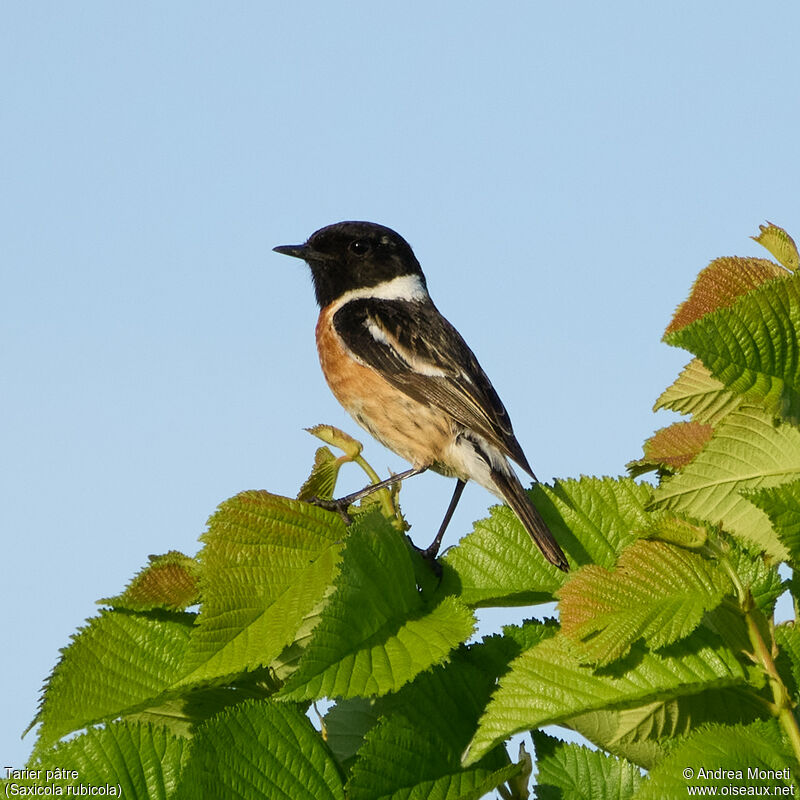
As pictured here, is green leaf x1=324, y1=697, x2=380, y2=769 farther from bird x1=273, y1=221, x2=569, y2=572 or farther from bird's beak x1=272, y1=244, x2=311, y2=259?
bird's beak x1=272, y1=244, x2=311, y2=259

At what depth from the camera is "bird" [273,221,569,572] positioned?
5.77 m

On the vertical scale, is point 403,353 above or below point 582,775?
above

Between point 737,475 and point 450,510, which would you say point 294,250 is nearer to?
point 450,510

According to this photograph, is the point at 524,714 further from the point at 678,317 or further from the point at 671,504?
the point at 678,317

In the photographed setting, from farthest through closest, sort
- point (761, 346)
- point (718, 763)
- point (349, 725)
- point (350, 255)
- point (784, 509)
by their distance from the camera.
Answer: point (350, 255) → point (349, 725) → point (761, 346) → point (784, 509) → point (718, 763)

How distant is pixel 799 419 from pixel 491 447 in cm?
333

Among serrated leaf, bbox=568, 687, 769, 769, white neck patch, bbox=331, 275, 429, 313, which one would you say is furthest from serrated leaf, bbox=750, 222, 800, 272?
white neck patch, bbox=331, 275, 429, 313

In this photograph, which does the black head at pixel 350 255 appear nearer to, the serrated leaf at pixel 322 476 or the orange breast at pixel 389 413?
the orange breast at pixel 389 413

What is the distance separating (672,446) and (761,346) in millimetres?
806

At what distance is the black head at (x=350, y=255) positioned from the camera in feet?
22.9

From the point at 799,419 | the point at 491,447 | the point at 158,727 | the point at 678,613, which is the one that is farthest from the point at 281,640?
the point at 491,447

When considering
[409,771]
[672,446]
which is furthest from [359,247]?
[409,771]

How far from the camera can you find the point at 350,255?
698cm

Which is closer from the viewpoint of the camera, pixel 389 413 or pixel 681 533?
pixel 681 533
